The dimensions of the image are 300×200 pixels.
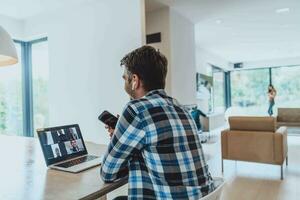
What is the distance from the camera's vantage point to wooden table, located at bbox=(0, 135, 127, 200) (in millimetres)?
952

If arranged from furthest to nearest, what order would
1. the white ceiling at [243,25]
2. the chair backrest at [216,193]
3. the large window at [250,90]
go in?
1. the large window at [250,90]
2. the white ceiling at [243,25]
3. the chair backrest at [216,193]

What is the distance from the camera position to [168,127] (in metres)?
0.99

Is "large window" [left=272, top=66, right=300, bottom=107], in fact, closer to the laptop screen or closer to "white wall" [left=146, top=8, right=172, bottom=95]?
"white wall" [left=146, top=8, right=172, bottom=95]

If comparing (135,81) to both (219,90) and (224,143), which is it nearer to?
(224,143)

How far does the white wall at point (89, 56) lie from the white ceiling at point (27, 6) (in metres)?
0.12

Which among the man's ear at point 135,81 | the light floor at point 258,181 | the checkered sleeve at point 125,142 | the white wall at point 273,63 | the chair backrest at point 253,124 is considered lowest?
the light floor at point 258,181

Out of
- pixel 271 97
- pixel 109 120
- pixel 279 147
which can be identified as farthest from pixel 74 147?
pixel 271 97

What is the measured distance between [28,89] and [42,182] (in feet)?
12.7

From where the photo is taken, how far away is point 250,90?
1065cm

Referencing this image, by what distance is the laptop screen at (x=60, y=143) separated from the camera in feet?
4.31

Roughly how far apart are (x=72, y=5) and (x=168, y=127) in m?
3.36

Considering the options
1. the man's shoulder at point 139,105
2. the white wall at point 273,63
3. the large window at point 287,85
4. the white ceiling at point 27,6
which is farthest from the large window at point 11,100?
the large window at point 287,85

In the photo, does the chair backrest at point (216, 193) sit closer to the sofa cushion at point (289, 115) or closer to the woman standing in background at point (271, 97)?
the sofa cushion at point (289, 115)

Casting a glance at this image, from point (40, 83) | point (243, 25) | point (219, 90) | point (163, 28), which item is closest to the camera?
point (163, 28)
